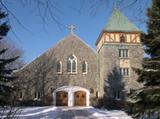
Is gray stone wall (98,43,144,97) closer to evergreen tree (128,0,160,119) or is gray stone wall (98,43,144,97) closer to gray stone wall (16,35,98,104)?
gray stone wall (16,35,98,104)

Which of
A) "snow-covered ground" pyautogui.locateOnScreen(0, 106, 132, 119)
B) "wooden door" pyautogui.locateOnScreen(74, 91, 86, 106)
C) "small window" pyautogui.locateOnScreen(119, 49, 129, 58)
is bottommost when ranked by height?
"snow-covered ground" pyautogui.locateOnScreen(0, 106, 132, 119)

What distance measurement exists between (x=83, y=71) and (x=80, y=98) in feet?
9.58

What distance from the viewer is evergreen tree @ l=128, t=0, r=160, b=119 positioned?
15.6 m

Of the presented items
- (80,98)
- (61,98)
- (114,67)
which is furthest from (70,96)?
(114,67)

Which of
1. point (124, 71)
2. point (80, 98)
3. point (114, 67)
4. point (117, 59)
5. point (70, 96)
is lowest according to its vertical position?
point (80, 98)

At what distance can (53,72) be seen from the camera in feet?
129

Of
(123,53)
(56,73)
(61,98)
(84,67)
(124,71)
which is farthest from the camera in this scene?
(123,53)

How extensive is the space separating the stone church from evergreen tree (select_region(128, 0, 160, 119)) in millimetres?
21368

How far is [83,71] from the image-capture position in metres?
39.8

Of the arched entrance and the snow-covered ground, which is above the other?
the arched entrance

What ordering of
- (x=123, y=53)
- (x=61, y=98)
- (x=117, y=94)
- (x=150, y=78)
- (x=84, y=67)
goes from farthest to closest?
(x=123, y=53) < (x=84, y=67) < (x=117, y=94) < (x=61, y=98) < (x=150, y=78)

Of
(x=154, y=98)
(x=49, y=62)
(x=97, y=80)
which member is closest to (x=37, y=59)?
(x=49, y=62)

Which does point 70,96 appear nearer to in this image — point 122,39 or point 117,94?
point 117,94

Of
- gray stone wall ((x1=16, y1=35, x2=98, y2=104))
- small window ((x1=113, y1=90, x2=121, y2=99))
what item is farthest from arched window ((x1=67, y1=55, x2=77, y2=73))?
small window ((x1=113, y1=90, x2=121, y2=99))
